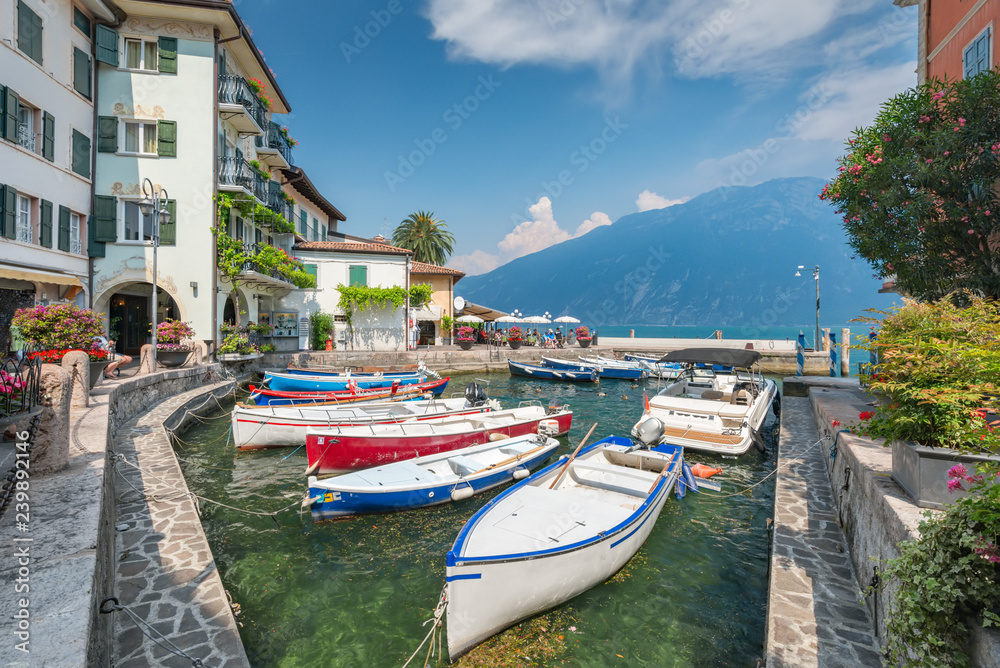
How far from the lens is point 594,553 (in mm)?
5926

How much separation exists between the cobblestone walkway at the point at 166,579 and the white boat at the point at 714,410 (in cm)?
816

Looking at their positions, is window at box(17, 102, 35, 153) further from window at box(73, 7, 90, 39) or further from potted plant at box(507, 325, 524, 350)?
potted plant at box(507, 325, 524, 350)

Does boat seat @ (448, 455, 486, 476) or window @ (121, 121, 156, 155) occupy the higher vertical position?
window @ (121, 121, 156, 155)

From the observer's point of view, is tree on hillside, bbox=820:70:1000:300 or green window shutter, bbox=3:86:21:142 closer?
tree on hillside, bbox=820:70:1000:300

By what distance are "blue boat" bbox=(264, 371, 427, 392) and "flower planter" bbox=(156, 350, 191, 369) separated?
2.92 meters

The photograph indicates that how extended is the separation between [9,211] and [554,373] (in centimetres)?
2413


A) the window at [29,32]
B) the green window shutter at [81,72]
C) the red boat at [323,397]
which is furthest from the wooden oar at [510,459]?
the green window shutter at [81,72]

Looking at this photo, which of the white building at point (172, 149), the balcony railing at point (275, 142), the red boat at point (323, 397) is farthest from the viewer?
the balcony railing at point (275, 142)

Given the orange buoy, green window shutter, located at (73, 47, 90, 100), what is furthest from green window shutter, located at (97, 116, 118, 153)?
the orange buoy

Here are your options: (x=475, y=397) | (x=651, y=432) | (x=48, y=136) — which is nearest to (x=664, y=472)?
(x=651, y=432)

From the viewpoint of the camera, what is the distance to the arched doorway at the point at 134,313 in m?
21.8

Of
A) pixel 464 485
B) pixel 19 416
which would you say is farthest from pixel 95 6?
pixel 464 485

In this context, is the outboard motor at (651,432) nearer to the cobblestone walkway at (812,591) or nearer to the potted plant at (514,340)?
the cobblestone walkway at (812,591)

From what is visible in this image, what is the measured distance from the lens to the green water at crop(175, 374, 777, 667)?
17.6ft
